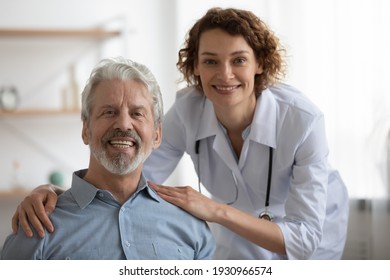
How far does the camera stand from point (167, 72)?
10.2ft

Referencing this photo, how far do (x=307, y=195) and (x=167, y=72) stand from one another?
176 centimetres

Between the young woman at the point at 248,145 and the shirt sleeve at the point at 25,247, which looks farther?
the young woman at the point at 248,145

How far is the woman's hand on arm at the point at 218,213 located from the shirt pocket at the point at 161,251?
0.08 m

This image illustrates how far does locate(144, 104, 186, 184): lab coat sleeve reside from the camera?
1.66m

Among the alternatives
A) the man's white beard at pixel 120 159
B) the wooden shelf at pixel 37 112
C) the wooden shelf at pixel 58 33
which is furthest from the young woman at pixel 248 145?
the wooden shelf at pixel 58 33

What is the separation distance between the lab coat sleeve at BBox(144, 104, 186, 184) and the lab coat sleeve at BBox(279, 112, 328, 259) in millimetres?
358

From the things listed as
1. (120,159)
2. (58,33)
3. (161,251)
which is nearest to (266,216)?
(161,251)

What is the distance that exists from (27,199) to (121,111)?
0.26 m

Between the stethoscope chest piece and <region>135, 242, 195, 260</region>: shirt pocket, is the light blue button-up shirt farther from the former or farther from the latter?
the stethoscope chest piece

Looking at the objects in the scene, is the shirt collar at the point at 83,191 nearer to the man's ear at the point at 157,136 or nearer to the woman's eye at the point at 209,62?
the man's ear at the point at 157,136

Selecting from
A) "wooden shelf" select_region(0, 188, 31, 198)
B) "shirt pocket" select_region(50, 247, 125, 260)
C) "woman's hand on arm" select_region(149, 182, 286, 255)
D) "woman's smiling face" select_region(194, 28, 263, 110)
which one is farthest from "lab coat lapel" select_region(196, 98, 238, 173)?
"wooden shelf" select_region(0, 188, 31, 198)

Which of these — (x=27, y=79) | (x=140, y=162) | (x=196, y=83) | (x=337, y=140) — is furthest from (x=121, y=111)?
(x=27, y=79)

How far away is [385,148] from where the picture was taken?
8.59ft

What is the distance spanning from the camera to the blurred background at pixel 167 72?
2.65m
